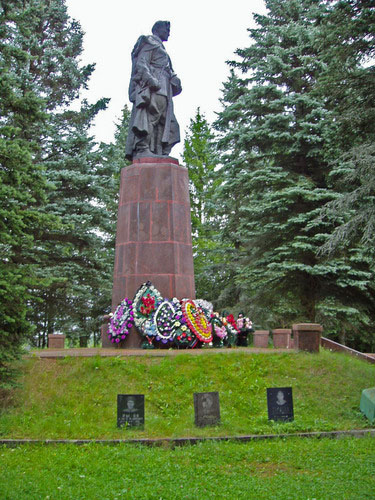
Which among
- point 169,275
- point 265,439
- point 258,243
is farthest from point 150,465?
point 258,243

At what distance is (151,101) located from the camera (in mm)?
14070

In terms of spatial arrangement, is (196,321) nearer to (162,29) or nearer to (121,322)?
(121,322)

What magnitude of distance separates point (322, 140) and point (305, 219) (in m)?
2.78

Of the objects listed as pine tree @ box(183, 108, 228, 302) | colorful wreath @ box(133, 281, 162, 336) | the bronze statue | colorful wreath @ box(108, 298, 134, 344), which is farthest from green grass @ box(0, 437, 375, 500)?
pine tree @ box(183, 108, 228, 302)

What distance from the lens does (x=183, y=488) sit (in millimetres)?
5320

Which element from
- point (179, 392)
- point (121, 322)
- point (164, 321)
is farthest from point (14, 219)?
point (121, 322)

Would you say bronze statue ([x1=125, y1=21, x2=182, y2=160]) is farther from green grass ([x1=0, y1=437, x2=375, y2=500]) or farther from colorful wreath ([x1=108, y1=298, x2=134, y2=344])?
green grass ([x1=0, y1=437, x2=375, y2=500])

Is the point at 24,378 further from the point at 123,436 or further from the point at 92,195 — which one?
the point at 92,195

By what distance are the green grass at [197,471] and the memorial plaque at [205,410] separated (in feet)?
2.17

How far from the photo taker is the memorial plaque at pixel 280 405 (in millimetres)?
7922

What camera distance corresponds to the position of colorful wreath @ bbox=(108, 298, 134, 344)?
11977 mm

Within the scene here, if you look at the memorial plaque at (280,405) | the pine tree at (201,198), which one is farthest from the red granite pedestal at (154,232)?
the pine tree at (201,198)

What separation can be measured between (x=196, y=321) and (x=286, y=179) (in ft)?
23.9

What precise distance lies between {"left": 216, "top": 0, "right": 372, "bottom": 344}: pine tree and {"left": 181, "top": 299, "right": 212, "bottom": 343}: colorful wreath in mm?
4662
